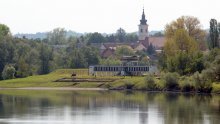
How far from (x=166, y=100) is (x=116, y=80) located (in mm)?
35404

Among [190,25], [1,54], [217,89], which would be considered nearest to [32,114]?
[217,89]

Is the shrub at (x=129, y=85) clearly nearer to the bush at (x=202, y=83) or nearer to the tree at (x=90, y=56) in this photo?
the bush at (x=202, y=83)

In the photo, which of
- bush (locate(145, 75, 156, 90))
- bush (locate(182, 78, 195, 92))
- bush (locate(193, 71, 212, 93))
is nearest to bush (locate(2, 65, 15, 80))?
bush (locate(145, 75, 156, 90))

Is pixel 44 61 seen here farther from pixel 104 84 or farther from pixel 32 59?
pixel 104 84

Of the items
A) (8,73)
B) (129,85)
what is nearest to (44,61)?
(8,73)

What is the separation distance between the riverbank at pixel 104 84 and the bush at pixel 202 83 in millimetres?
218

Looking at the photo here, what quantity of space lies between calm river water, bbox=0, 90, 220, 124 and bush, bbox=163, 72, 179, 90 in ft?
18.2

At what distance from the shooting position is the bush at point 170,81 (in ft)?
413

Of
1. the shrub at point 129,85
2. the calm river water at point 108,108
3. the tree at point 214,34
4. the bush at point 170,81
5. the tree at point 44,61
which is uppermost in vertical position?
the tree at point 214,34

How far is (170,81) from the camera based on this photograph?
414ft

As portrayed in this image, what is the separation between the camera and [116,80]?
139250 millimetres

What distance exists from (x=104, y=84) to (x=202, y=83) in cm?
2327

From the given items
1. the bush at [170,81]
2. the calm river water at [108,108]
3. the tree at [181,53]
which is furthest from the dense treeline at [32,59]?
the bush at [170,81]

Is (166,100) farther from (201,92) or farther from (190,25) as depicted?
(190,25)
